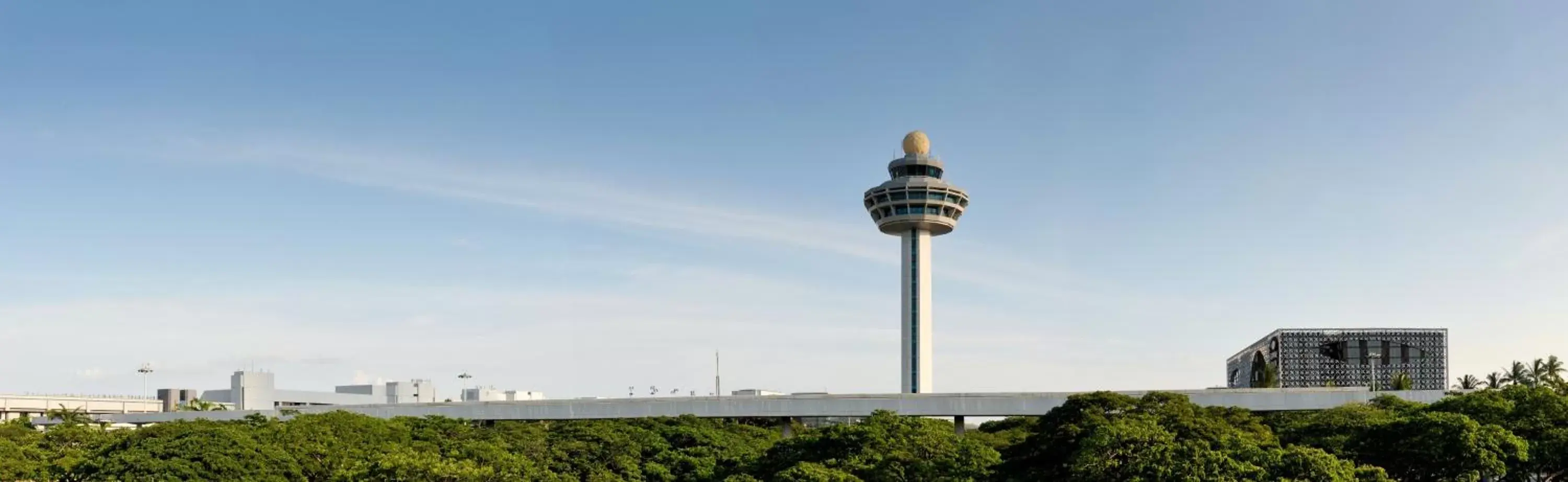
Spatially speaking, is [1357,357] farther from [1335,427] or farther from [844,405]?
[1335,427]

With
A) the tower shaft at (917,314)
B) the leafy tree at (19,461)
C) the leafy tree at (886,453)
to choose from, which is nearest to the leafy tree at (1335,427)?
the leafy tree at (886,453)

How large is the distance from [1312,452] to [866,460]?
16.6 meters

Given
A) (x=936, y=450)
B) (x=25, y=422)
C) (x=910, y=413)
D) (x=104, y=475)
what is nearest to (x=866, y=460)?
(x=936, y=450)

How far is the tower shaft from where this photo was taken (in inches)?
5290

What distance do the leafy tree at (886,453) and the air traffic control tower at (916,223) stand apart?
263 ft

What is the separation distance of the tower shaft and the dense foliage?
59418mm

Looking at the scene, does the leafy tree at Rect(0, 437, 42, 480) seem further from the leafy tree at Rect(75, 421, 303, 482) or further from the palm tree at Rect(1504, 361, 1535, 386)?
the palm tree at Rect(1504, 361, 1535, 386)

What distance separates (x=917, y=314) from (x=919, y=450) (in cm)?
8850

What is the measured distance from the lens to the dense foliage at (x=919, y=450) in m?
39.2

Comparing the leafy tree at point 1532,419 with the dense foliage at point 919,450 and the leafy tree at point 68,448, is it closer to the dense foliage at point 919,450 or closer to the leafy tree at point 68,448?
the dense foliage at point 919,450

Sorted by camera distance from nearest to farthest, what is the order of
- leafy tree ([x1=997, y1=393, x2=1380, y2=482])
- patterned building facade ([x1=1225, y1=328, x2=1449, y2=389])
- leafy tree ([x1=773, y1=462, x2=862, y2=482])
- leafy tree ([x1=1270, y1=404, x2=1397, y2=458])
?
leafy tree ([x1=997, y1=393, x2=1380, y2=482]) < leafy tree ([x1=773, y1=462, x2=862, y2=482]) < leafy tree ([x1=1270, y1=404, x2=1397, y2=458]) < patterned building facade ([x1=1225, y1=328, x2=1449, y2=389])

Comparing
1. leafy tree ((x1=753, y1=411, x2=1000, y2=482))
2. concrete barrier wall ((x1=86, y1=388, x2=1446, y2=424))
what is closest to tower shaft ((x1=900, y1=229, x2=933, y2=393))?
concrete barrier wall ((x1=86, y1=388, x2=1446, y2=424))

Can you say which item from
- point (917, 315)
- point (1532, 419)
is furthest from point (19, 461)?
point (917, 315)

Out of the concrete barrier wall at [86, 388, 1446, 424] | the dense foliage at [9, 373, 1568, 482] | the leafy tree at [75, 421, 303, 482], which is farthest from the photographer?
the concrete barrier wall at [86, 388, 1446, 424]
